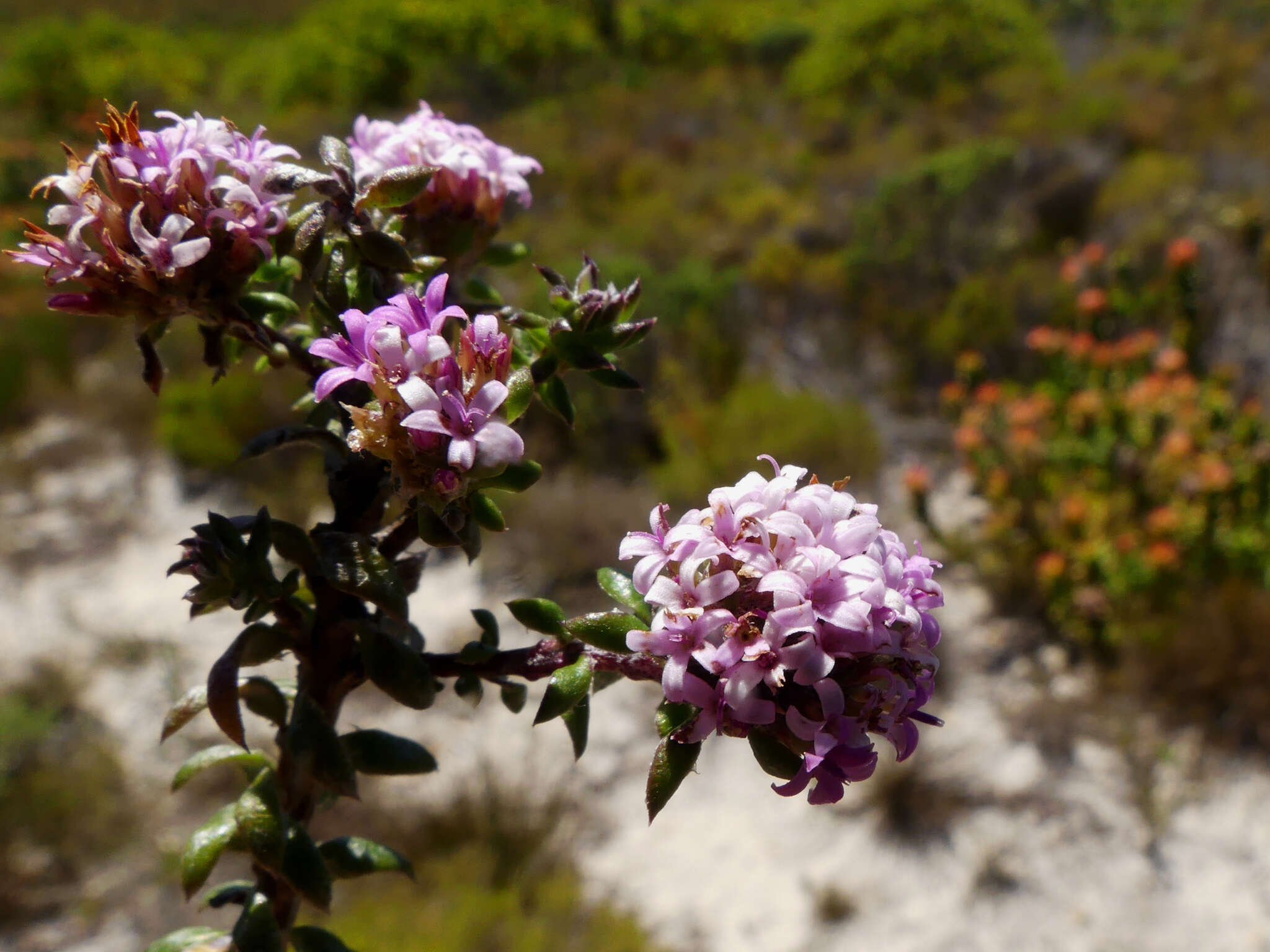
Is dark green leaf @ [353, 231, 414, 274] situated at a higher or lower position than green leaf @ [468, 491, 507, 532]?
higher

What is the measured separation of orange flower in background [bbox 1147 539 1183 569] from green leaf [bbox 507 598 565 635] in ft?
16.0

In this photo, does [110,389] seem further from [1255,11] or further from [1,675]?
[1255,11]

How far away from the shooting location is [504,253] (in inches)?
58.9

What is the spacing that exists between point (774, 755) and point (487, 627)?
57 centimetres

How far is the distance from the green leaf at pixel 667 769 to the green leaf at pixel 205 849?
640 mm

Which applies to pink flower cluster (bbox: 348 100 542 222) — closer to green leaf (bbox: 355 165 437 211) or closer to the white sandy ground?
green leaf (bbox: 355 165 437 211)

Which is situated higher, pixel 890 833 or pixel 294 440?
pixel 294 440

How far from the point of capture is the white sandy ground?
4.23 meters

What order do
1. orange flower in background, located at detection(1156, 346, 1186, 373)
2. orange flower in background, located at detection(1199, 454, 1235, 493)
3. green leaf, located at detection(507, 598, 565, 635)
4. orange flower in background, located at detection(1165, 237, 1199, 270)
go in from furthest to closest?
orange flower in background, located at detection(1165, 237, 1199, 270)
orange flower in background, located at detection(1156, 346, 1186, 373)
orange flower in background, located at detection(1199, 454, 1235, 493)
green leaf, located at detection(507, 598, 565, 635)

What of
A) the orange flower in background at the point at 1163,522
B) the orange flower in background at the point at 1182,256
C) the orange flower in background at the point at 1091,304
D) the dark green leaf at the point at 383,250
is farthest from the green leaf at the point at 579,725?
the orange flower in background at the point at 1182,256

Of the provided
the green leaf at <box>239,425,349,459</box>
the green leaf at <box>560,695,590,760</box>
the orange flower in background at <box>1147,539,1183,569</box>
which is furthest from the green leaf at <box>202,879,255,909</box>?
the orange flower in background at <box>1147,539,1183,569</box>

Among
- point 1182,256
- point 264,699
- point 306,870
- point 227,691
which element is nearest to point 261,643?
point 227,691

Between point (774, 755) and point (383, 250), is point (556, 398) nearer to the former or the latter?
point (383, 250)

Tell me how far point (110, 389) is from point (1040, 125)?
12.4 meters
